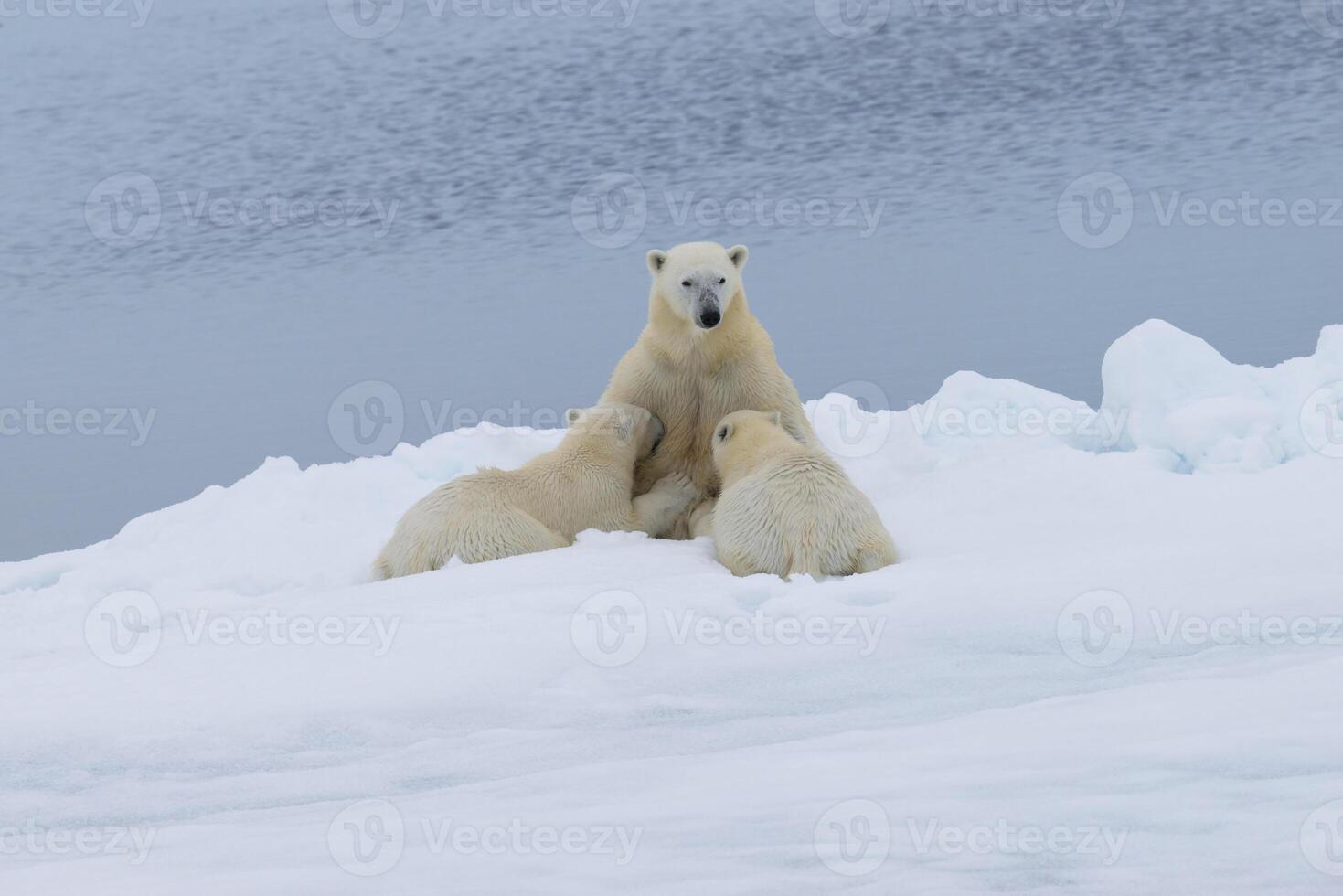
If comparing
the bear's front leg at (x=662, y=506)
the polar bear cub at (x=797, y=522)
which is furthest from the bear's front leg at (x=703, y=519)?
the polar bear cub at (x=797, y=522)

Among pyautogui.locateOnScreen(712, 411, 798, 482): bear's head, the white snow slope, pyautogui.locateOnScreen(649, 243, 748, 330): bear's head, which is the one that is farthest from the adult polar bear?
the white snow slope

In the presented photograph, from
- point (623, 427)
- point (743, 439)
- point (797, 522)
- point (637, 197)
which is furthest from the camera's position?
point (637, 197)

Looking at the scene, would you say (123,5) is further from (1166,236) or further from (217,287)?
(1166,236)

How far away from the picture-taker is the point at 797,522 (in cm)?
485

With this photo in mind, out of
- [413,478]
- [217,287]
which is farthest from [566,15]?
[413,478]

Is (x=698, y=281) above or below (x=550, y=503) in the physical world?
above

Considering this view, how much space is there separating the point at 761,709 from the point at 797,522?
134 cm

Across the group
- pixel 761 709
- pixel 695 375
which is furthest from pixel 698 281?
pixel 761 709

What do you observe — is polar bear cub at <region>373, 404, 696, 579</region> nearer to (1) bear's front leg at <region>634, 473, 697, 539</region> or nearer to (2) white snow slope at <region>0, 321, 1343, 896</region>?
(1) bear's front leg at <region>634, 473, 697, 539</region>

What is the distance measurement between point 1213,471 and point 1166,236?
5.94 meters

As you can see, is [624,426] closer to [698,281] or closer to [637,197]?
[698,281]

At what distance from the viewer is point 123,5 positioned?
25625mm

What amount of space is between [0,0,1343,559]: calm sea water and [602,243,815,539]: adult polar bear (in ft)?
7.74

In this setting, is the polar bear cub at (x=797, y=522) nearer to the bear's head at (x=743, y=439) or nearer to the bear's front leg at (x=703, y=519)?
the bear's head at (x=743, y=439)
